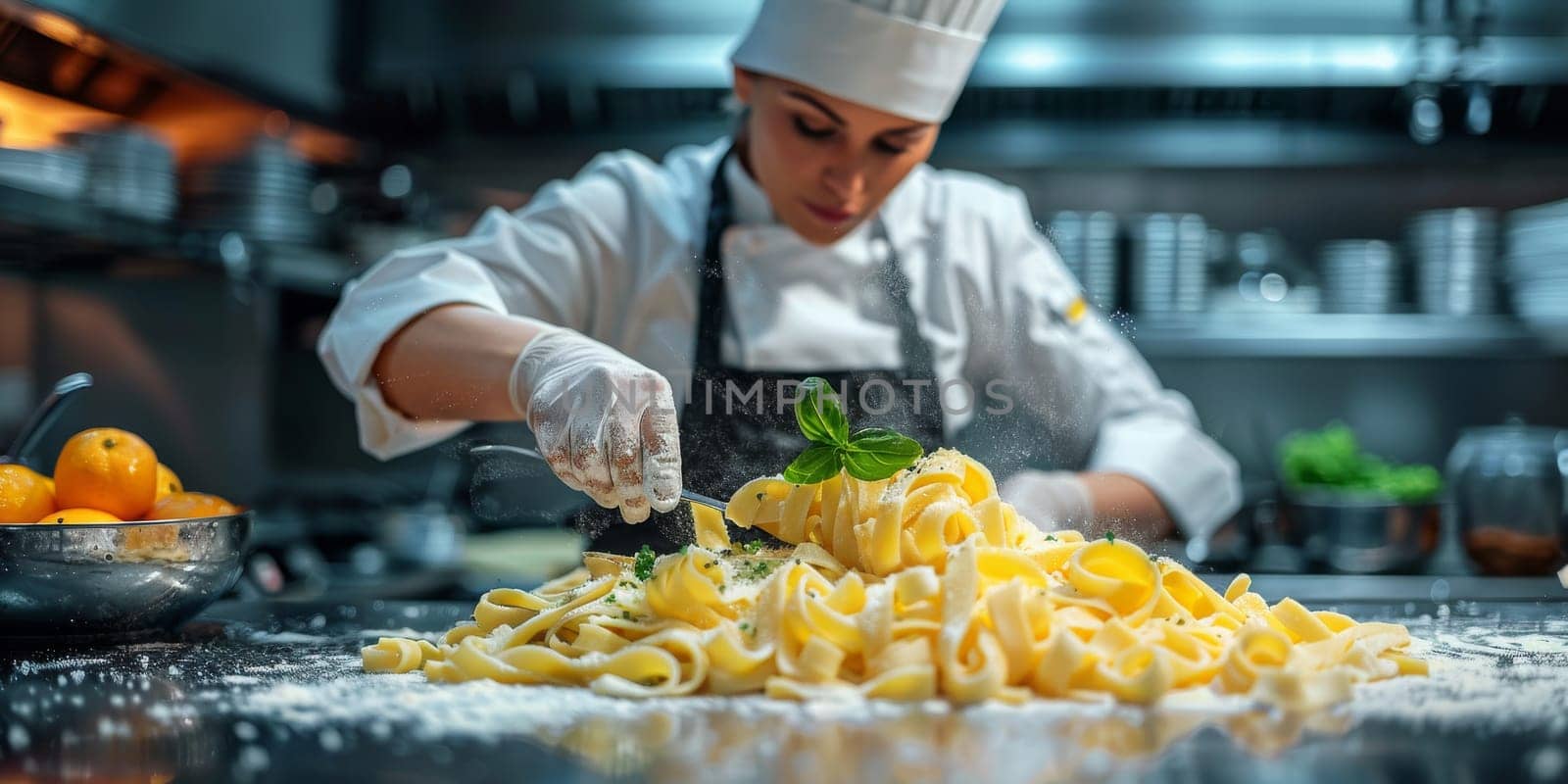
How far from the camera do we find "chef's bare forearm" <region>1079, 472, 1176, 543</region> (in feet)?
5.18

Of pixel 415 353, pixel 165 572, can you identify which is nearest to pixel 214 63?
pixel 415 353

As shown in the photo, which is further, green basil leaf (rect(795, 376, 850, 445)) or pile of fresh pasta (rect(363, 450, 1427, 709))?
green basil leaf (rect(795, 376, 850, 445))

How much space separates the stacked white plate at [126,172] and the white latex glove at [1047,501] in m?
2.57

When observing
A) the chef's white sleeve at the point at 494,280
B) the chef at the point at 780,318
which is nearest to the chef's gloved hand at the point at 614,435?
the chef at the point at 780,318

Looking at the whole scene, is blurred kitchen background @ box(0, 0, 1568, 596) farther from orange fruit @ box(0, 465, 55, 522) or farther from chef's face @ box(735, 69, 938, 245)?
orange fruit @ box(0, 465, 55, 522)

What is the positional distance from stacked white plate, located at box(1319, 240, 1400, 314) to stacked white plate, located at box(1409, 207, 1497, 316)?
0.10 meters

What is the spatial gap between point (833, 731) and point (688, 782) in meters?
0.20

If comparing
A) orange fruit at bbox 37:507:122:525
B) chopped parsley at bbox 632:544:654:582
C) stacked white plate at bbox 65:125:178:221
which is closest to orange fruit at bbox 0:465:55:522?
orange fruit at bbox 37:507:122:525

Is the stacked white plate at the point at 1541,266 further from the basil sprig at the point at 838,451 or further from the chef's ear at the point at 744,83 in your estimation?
the basil sprig at the point at 838,451

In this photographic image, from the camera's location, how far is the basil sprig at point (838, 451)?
146cm

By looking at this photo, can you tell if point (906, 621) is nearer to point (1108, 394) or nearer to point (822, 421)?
point (822, 421)

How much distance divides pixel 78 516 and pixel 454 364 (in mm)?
511

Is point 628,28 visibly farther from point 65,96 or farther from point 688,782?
point 688,782

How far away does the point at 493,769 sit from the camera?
1023 mm
